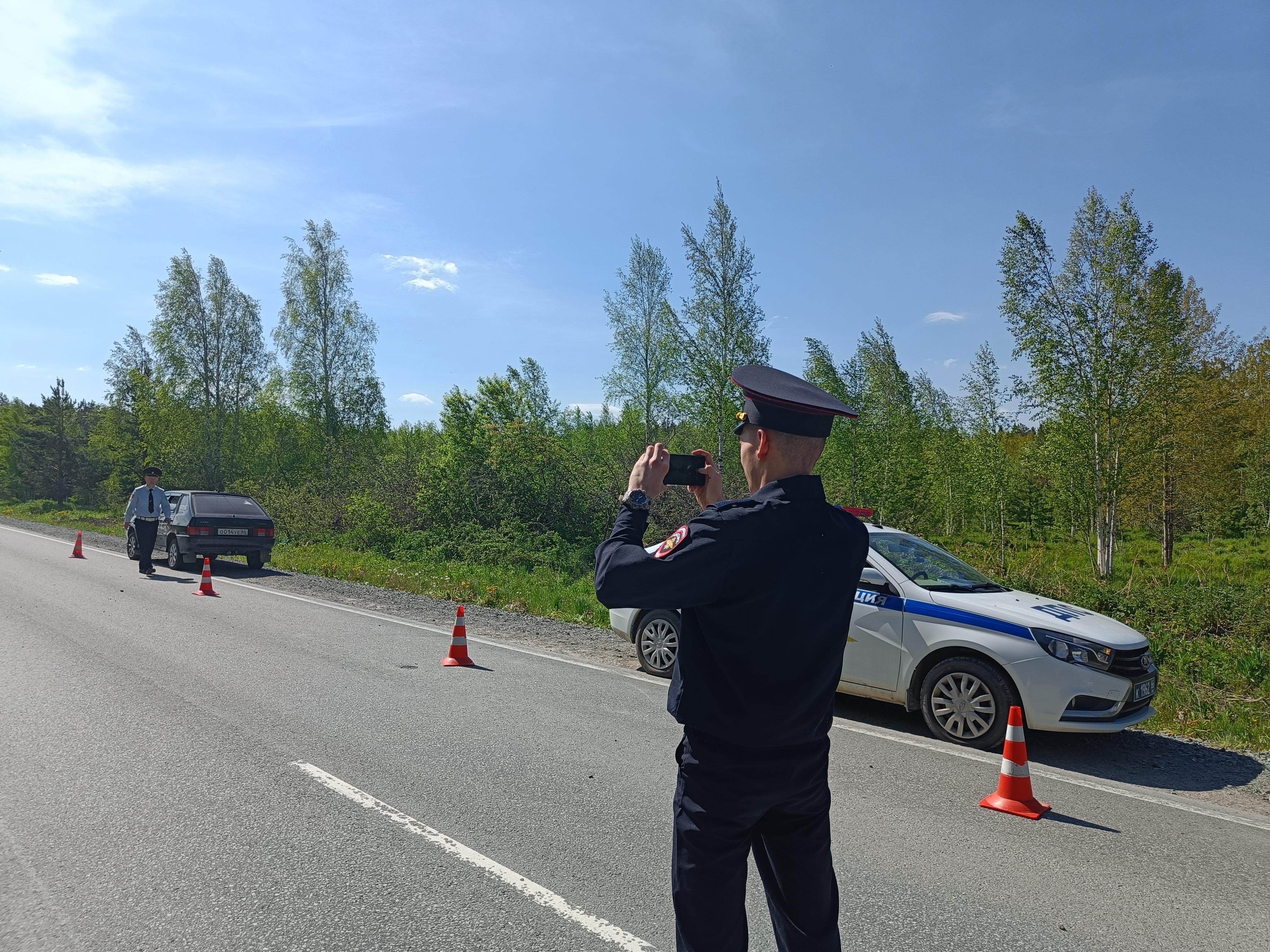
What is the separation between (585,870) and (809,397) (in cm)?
278

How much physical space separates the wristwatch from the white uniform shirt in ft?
54.0

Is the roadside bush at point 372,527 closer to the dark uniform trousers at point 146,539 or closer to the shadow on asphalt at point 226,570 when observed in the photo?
the shadow on asphalt at point 226,570

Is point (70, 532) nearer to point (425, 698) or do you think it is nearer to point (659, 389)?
point (659, 389)

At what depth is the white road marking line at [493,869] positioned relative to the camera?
3346mm

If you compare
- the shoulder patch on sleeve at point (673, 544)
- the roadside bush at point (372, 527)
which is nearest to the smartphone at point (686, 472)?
the shoulder patch on sleeve at point (673, 544)

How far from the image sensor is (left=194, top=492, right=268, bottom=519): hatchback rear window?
17.1 meters

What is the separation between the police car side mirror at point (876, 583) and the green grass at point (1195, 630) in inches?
107

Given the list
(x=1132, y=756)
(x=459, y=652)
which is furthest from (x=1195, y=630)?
(x=459, y=652)

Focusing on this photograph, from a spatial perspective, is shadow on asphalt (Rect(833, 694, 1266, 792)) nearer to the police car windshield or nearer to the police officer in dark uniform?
the police car windshield

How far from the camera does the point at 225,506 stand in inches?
688

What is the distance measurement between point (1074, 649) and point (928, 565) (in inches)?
57.0

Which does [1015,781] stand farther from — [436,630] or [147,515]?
[147,515]

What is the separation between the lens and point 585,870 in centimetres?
392

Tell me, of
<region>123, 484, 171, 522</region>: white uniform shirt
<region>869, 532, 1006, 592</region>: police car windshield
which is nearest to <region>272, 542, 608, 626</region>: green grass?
<region>123, 484, 171, 522</region>: white uniform shirt
